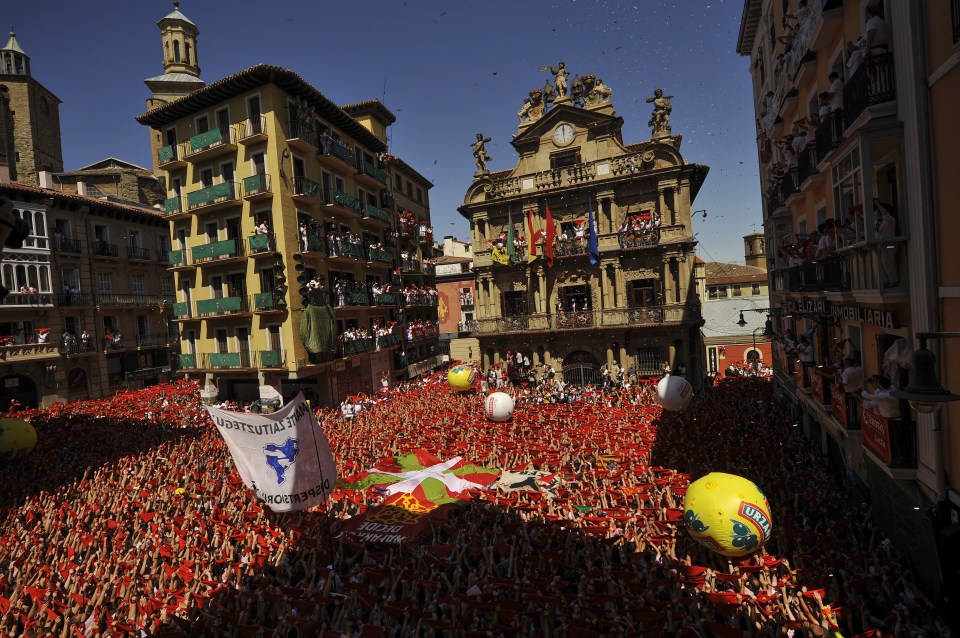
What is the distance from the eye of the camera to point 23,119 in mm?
43875

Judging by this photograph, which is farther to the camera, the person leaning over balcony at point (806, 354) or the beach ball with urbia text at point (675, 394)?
the beach ball with urbia text at point (675, 394)

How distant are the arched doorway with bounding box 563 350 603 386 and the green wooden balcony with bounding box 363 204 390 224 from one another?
15.1 metres

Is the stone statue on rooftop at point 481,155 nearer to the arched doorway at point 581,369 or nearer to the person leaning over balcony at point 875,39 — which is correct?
the arched doorway at point 581,369

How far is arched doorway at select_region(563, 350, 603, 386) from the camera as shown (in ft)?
101

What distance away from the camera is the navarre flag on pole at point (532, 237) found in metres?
31.2

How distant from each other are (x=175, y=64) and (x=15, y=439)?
3832 cm

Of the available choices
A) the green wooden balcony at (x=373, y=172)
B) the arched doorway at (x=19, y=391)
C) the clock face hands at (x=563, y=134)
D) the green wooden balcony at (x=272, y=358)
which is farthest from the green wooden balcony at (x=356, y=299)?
the arched doorway at (x=19, y=391)

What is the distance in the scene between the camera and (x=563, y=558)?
31.3 feet

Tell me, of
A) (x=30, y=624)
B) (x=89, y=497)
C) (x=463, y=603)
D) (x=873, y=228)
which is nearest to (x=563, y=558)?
(x=463, y=603)

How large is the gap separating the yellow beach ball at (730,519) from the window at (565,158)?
2484cm

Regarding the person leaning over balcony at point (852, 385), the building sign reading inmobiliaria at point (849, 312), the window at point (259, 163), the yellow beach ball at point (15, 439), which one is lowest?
the yellow beach ball at point (15, 439)

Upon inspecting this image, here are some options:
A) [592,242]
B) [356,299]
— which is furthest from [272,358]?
[592,242]

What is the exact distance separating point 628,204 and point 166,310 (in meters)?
34.0

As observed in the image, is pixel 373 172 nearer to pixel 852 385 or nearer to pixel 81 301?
pixel 81 301
